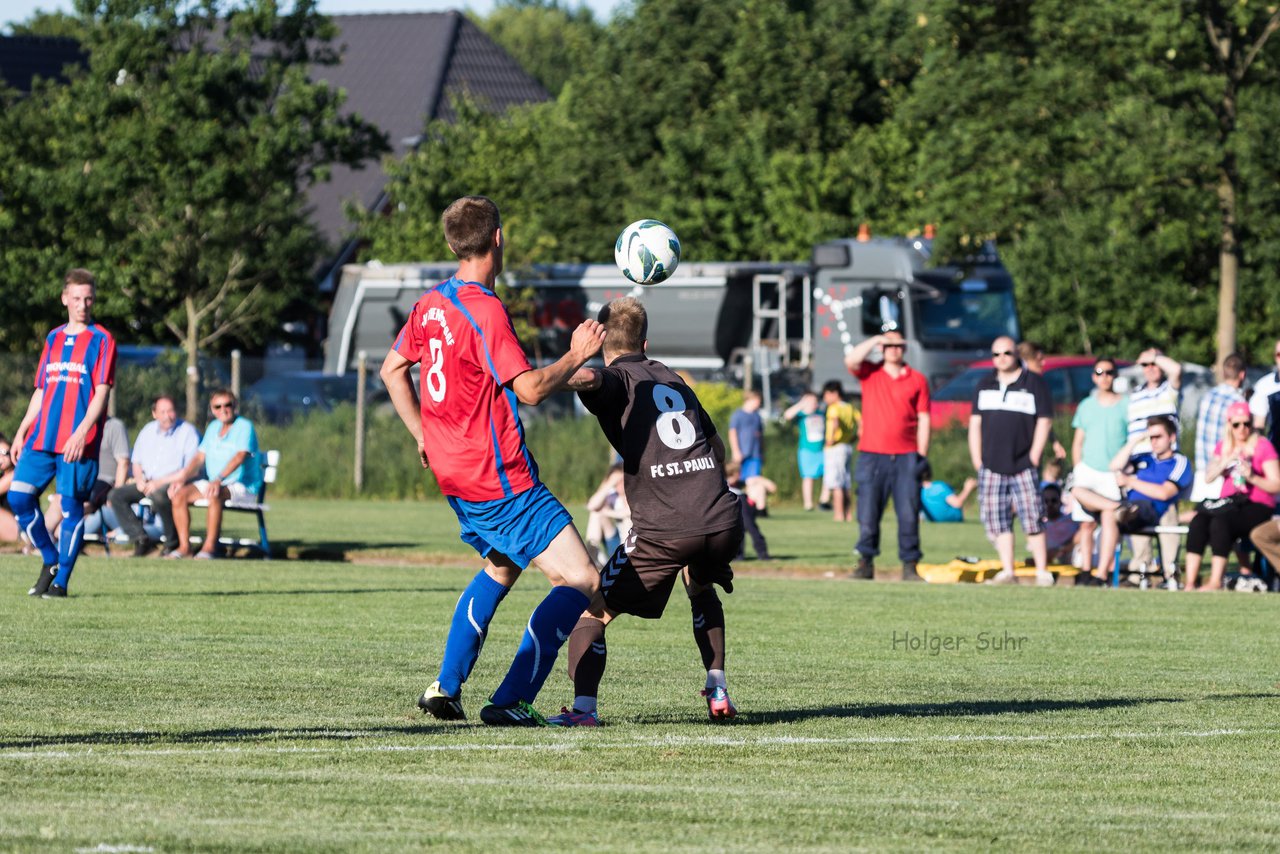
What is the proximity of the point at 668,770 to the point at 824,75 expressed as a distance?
47240mm

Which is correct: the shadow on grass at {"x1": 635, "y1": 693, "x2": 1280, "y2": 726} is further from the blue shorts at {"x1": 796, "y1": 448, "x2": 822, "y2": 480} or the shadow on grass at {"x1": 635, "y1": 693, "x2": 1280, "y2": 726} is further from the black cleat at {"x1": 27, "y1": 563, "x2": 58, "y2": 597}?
the blue shorts at {"x1": 796, "y1": 448, "x2": 822, "y2": 480}

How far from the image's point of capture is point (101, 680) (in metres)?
9.07

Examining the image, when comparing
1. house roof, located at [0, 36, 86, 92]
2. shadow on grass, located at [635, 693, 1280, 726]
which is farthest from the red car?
house roof, located at [0, 36, 86, 92]

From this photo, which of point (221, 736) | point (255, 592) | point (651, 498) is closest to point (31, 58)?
point (255, 592)

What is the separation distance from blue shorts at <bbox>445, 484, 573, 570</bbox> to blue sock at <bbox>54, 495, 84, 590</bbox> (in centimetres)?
629

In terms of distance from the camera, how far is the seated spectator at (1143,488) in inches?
693

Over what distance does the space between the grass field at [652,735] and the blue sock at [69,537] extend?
0.22 metres

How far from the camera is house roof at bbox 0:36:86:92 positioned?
60.2m

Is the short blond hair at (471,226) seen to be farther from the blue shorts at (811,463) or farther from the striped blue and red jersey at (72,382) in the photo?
the blue shorts at (811,463)

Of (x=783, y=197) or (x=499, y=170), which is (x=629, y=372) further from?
(x=499, y=170)

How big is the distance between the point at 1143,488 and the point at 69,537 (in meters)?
8.94

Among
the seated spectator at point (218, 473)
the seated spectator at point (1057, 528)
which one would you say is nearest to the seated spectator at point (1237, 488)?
the seated spectator at point (1057, 528)

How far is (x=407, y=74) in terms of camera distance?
228 feet

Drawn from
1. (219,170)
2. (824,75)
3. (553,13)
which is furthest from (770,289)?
(553,13)
